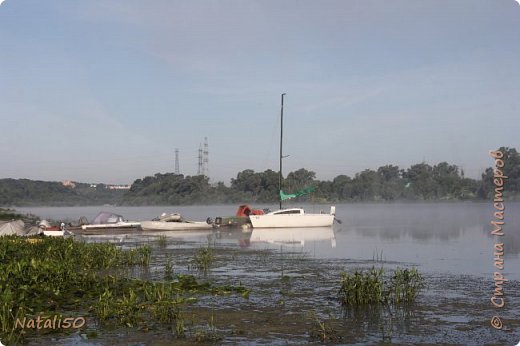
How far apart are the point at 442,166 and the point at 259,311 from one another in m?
167

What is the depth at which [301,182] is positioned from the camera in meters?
153

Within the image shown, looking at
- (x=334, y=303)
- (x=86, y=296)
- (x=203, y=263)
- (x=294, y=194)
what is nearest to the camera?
(x=86, y=296)

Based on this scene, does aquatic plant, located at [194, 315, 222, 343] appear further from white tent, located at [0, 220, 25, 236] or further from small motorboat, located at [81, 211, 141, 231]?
small motorboat, located at [81, 211, 141, 231]

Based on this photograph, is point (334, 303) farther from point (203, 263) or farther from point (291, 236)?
point (291, 236)

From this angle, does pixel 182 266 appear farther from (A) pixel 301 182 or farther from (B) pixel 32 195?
(B) pixel 32 195

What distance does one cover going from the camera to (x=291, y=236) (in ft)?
136

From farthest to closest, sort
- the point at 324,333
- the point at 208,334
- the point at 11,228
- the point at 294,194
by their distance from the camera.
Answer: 1. the point at 294,194
2. the point at 11,228
3. the point at 324,333
4. the point at 208,334

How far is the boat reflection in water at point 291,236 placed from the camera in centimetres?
3634

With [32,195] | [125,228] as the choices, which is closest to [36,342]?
[125,228]

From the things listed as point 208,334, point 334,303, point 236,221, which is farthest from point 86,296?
point 236,221

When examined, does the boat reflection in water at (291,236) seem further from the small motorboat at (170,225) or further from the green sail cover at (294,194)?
the green sail cover at (294,194)

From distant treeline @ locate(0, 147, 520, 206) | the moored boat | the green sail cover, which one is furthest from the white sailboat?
distant treeline @ locate(0, 147, 520, 206)

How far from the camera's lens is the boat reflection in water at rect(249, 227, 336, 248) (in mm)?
36344

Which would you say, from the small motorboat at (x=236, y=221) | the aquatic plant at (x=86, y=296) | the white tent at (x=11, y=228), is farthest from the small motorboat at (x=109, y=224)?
the aquatic plant at (x=86, y=296)
